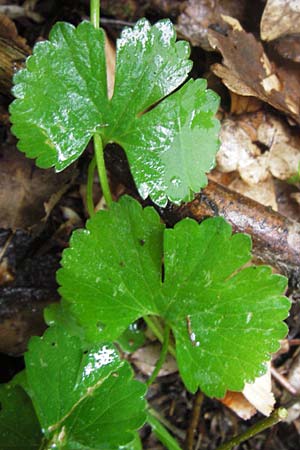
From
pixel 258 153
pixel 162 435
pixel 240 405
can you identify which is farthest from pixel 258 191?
pixel 162 435

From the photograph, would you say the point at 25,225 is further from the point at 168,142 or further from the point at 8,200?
the point at 168,142

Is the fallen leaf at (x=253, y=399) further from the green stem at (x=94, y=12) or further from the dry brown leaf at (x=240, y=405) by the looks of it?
the green stem at (x=94, y=12)

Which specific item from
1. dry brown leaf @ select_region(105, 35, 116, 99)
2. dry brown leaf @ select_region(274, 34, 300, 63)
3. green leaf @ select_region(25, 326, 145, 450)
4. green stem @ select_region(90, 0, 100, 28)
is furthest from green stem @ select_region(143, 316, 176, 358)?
dry brown leaf @ select_region(274, 34, 300, 63)

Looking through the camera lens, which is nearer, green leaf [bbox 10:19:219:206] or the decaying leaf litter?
green leaf [bbox 10:19:219:206]

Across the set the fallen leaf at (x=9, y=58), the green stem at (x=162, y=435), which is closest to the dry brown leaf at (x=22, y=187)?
the fallen leaf at (x=9, y=58)

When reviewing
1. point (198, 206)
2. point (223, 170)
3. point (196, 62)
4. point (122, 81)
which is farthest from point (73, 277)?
point (196, 62)

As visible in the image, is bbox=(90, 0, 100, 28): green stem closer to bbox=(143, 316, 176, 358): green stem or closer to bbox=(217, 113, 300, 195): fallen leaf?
bbox=(217, 113, 300, 195): fallen leaf
